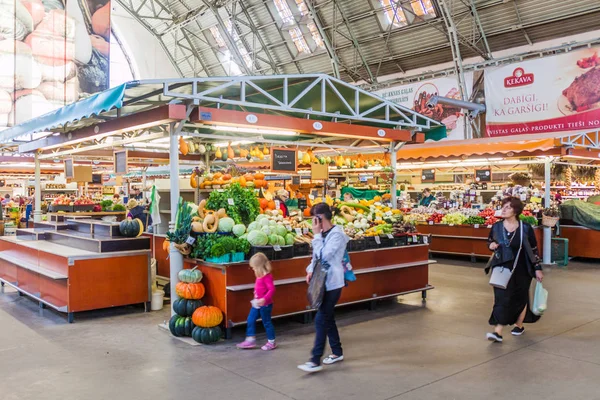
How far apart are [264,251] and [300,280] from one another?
0.64 m

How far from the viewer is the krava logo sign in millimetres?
16169

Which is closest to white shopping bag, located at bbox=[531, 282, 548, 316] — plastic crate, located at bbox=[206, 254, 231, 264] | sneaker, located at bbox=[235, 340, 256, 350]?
sneaker, located at bbox=[235, 340, 256, 350]

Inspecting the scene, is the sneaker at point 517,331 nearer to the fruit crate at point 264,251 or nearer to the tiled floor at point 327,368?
the tiled floor at point 327,368

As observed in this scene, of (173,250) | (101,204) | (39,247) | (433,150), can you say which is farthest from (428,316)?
(101,204)

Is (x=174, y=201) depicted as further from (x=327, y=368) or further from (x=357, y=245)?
(x=327, y=368)

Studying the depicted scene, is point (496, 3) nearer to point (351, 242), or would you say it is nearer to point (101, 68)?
point (351, 242)

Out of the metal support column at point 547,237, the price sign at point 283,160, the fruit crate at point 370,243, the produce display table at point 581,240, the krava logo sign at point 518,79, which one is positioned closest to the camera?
the fruit crate at point 370,243

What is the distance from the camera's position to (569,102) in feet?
50.0

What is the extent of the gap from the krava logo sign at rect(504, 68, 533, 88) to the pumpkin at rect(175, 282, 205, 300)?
1400 centimetres

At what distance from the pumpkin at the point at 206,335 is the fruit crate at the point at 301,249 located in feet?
4.53

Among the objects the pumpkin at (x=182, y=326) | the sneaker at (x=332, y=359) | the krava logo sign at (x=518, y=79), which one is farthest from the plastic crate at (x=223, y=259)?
the krava logo sign at (x=518, y=79)

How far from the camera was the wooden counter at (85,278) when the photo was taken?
6.50 m

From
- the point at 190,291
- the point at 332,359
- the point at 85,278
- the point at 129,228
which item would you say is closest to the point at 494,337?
the point at 332,359

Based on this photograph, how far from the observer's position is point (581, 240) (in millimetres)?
11984
